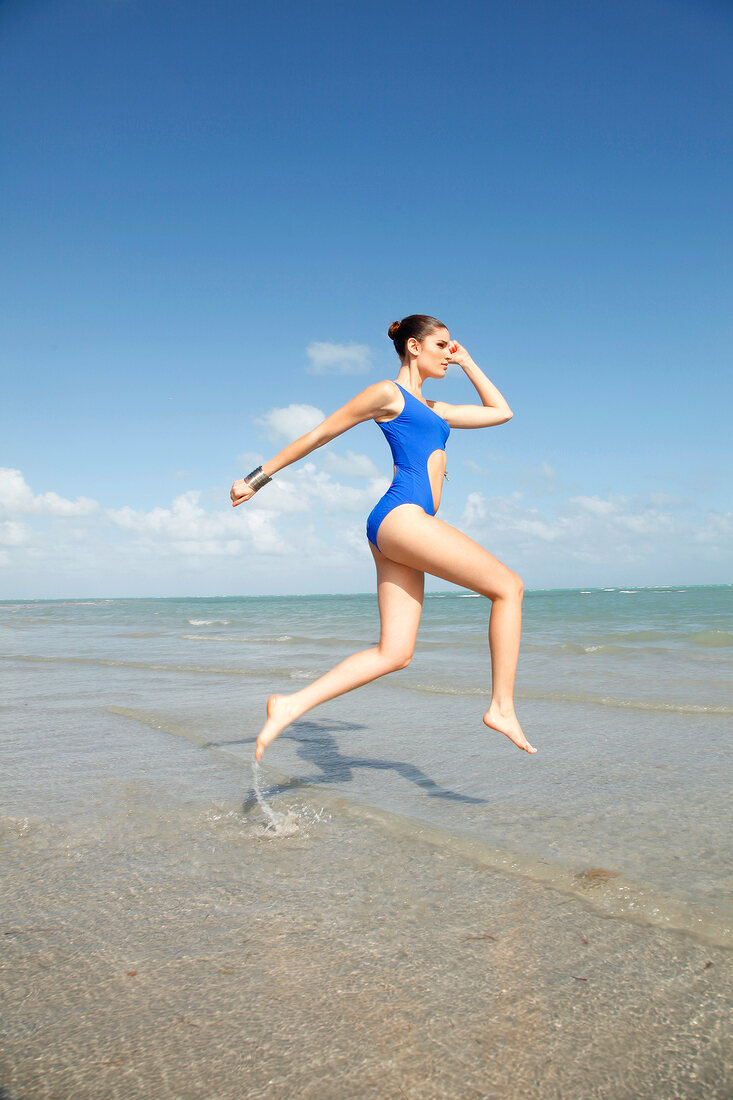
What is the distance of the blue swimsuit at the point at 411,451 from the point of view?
3.13 m

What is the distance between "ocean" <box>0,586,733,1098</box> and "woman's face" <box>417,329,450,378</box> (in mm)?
2089

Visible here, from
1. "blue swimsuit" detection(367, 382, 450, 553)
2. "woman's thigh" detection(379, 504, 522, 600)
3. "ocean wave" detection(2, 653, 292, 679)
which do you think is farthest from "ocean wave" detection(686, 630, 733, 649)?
"blue swimsuit" detection(367, 382, 450, 553)

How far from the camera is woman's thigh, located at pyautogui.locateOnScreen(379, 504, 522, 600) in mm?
2998

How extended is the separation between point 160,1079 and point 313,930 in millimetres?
660

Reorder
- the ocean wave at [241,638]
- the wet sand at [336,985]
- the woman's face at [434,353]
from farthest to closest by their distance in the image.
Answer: the ocean wave at [241,638] < the woman's face at [434,353] < the wet sand at [336,985]

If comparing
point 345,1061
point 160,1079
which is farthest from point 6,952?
point 345,1061

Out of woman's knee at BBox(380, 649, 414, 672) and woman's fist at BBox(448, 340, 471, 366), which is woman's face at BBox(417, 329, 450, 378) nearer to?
woman's fist at BBox(448, 340, 471, 366)

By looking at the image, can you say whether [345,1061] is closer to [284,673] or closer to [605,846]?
[605,846]

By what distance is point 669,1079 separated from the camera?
4.63ft

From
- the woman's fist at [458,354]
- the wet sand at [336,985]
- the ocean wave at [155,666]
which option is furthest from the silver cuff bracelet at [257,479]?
the ocean wave at [155,666]

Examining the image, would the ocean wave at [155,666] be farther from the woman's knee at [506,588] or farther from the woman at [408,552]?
the woman's knee at [506,588]

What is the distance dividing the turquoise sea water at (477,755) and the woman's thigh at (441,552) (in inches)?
41.1

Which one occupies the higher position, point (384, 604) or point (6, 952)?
point (384, 604)

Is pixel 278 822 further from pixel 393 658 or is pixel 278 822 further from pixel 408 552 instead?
pixel 408 552
